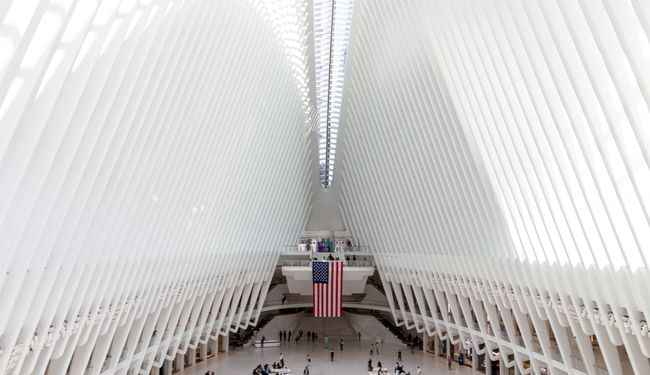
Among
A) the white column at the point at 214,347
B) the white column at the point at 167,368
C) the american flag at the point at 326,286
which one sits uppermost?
the american flag at the point at 326,286

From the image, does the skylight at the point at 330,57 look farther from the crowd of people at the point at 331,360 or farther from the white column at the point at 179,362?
the white column at the point at 179,362

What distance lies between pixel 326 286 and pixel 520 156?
18597 mm

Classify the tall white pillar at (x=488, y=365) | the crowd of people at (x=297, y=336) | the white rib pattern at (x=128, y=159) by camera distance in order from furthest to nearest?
the crowd of people at (x=297, y=336) < the tall white pillar at (x=488, y=365) < the white rib pattern at (x=128, y=159)

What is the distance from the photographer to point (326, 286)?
103 feet

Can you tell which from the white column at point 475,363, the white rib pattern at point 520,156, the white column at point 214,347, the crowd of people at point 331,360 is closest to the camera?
the white rib pattern at point 520,156

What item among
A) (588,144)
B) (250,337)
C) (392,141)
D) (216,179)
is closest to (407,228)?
(392,141)

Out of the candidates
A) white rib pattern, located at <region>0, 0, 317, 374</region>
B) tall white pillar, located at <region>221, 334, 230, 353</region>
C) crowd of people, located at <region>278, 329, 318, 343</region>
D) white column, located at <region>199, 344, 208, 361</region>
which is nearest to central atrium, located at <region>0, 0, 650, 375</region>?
white rib pattern, located at <region>0, 0, 317, 374</region>

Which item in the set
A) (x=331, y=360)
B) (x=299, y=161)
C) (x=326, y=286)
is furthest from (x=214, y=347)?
(x=299, y=161)

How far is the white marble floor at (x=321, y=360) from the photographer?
27906 millimetres

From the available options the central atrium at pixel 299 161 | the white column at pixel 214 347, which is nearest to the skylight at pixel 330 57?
the central atrium at pixel 299 161

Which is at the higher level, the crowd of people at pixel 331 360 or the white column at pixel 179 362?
the crowd of people at pixel 331 360

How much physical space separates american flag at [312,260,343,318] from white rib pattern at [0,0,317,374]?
5767 mm

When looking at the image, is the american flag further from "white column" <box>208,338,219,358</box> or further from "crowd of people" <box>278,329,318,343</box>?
"crowd of people" <box>278,329,318,343</box>

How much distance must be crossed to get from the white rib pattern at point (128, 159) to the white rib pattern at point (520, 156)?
5038mm
